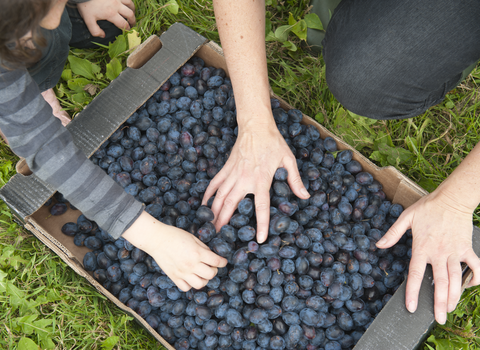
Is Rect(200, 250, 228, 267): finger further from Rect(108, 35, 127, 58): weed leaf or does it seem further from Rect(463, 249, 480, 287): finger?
Rect(108, 35, 127, 58): weed leaf

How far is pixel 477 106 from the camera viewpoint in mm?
2143

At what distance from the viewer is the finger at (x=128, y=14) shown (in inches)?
84.2

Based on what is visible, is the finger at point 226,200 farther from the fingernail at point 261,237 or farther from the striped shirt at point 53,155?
the striped shirt at point 53,155

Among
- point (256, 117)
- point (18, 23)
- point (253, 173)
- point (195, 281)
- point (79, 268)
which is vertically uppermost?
point (18, 23)

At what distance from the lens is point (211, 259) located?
4.33ft

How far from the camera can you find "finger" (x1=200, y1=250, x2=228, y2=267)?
1.31 m

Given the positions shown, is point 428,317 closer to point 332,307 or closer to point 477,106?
point 332,307

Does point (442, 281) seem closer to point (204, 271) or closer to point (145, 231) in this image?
point (204, 271)

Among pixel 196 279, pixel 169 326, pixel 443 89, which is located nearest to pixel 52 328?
pixel 169 326

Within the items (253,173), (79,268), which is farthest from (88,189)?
(253,173)

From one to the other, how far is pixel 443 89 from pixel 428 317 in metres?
0.97

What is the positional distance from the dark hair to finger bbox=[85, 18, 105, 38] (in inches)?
44.0

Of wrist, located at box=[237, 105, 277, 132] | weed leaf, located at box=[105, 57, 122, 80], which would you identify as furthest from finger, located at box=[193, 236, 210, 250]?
weed leaf, located at box=[105, 57, 122, 80]

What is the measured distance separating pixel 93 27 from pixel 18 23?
48.8 inches
